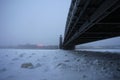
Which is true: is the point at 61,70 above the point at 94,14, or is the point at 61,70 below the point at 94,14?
below

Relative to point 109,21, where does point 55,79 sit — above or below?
below

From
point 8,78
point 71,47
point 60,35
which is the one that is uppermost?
point 60,35

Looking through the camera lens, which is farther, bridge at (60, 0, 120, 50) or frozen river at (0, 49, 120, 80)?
bridge at (60, 0, 120, 50)

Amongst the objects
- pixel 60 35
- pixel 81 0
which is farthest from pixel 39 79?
pixel 60 35

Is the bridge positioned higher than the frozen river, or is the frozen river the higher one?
the bridge

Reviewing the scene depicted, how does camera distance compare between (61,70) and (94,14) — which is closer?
(61,70)

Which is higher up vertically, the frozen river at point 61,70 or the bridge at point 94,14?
the bridge at point 94,14

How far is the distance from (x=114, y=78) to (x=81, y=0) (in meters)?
Answer: 2.03

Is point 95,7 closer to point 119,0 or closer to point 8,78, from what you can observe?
point 119,0

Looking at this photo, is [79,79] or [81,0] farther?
[81,0]

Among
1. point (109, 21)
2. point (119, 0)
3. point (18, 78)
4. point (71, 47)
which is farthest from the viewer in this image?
point (71, 47)

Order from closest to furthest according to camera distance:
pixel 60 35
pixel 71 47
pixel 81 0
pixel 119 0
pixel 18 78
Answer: pixel 119 0 < pixel 18 78 < pixel 81 0 < pixel 71 47 < pixel 60 35

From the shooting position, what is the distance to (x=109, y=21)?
17.2 ft

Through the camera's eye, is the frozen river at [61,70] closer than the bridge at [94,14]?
Yes
